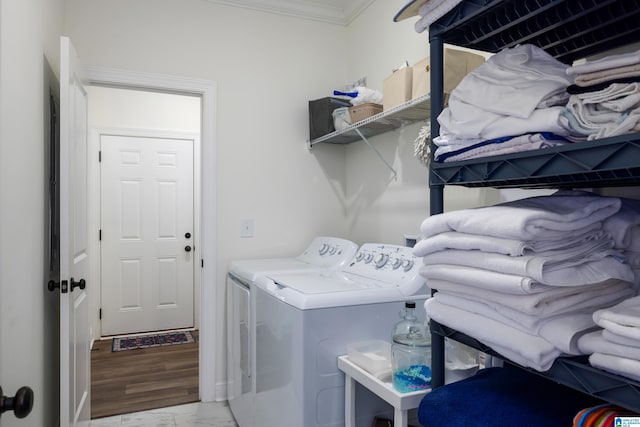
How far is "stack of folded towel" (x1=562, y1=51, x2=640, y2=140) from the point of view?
0.72 m

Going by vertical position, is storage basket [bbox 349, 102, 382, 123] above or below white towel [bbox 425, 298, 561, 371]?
above

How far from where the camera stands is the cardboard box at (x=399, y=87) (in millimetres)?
1944

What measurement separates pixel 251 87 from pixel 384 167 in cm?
100

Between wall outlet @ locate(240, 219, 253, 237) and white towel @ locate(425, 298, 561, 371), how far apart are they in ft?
6.12

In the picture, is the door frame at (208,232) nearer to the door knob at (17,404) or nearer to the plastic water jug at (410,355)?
the plastic water jug at (410,355)

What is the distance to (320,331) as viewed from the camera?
62.1 inches

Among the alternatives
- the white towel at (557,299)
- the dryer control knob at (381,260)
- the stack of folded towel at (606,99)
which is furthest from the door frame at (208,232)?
the stack of folded towel at (606,99)

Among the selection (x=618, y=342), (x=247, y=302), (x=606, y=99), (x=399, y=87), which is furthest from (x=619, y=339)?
(x=247, y=302)

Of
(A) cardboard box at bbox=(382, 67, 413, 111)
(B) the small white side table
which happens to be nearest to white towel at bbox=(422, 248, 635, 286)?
(B) the small white side table

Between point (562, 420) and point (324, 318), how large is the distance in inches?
33.4

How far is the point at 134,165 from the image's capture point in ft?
13.9

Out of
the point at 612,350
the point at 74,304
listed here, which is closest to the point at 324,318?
the point at 612,350

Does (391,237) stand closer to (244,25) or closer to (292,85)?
(292,85)

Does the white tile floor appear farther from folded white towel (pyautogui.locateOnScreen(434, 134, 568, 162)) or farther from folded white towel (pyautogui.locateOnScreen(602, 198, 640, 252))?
folded white towel (pyautogui.locateOnScreen(602, 198, 640, 252))
